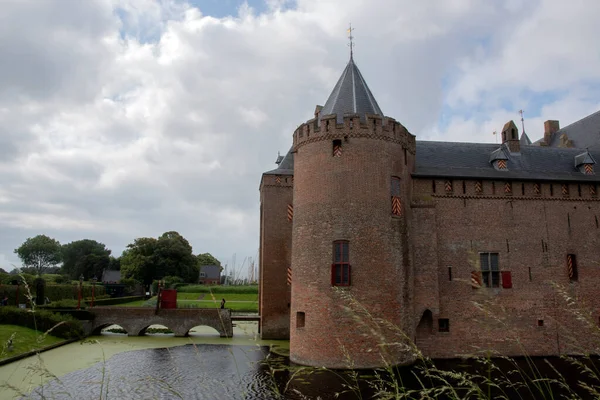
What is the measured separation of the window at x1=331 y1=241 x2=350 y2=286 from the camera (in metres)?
14.3

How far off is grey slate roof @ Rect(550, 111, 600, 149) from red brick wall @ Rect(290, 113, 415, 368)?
1214 cm

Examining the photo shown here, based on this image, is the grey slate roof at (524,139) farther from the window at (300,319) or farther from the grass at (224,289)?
the grass at (224,289)

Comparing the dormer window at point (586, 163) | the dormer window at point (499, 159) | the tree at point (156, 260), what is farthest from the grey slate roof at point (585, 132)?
the tree at point (156, 260)

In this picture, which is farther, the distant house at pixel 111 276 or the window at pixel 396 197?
the distant house at pixel 111 276

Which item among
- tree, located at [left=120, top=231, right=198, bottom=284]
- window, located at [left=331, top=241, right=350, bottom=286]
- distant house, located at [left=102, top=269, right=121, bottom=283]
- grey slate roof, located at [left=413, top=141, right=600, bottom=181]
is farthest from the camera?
distant house, located at [left=102, top=269, right=121, bottom=283]

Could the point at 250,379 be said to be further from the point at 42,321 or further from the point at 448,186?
the point at 42,321

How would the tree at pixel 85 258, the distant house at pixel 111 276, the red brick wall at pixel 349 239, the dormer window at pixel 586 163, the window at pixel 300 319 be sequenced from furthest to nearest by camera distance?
the tree at pixel 85 258 < the distant house at pixel 111 276 < the dormer window at pixel 586 163 < the window at pixel 300 319 < the red brick wall at pixel 349 239

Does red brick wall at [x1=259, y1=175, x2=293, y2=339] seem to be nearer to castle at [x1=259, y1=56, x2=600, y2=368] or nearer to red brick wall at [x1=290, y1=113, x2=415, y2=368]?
castle at [x1=259, y1=56, x2=600, y2=368]

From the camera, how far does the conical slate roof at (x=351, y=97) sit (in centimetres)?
1603

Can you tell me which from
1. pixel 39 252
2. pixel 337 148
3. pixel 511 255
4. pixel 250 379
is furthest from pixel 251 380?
pixel 39 252

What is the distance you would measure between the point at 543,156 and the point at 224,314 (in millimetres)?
15956

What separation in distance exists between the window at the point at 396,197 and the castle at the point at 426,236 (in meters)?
0.06

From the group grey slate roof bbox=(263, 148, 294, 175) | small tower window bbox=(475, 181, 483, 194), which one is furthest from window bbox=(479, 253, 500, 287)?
grey slate roof bbox=(263, 148, 294, 175)

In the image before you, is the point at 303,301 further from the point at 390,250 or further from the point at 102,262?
the point at 102,262
